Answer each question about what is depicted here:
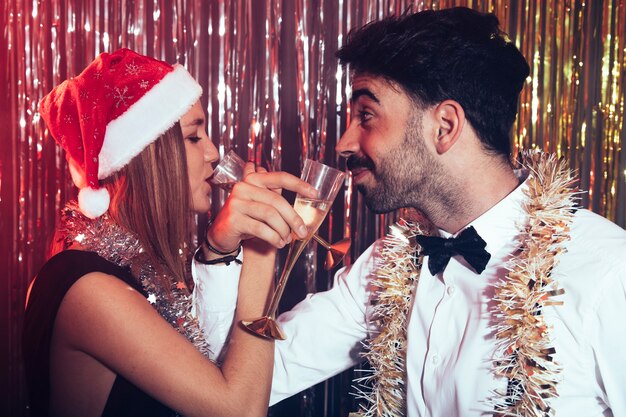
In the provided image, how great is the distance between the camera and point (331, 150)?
250 cm

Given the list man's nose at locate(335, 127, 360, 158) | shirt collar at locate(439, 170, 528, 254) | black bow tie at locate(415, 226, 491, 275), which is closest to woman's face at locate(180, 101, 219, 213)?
man's nose at locate(335, 127, 360, 158)

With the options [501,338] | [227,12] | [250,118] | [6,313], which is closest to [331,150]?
[250,118]

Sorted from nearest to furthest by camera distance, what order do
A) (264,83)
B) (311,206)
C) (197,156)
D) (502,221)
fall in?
1. (311,206)
2. (502,221)
3. (197,156)
4. (264,83)

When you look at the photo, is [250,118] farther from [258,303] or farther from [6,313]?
[6,313]

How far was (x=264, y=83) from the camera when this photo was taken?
2.48 m

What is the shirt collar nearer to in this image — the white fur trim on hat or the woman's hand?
the woman's hand

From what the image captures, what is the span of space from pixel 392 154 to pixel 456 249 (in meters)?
0.30

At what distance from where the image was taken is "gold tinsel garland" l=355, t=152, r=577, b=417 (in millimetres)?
1312

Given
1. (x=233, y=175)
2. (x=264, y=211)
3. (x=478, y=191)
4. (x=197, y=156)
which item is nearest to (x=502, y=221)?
(x=478, y=191)

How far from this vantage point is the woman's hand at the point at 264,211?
143 centimetres

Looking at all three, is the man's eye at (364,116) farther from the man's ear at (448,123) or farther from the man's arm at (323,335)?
the man's arm at (323,335)

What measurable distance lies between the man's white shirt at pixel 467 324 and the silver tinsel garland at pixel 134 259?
8 centimetres

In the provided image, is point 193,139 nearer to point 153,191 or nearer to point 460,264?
point 153,191

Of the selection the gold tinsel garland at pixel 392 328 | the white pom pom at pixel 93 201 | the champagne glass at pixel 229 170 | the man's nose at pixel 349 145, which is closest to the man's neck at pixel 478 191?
the gold tinsel garland at pixel 392 328
